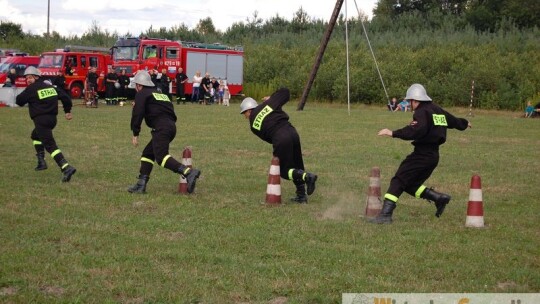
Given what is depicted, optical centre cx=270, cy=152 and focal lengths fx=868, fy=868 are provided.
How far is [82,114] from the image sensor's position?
97.6 ft

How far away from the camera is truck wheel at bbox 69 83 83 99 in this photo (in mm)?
39438

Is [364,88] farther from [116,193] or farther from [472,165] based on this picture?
[116,193]

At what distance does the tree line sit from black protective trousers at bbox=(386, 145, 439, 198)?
23205 millimetres

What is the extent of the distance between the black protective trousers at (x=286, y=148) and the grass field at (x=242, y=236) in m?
0.62

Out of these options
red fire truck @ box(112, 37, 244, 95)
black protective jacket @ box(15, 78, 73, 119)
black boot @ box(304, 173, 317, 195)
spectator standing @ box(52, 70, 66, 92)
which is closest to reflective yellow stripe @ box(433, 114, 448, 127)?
black boot @ box(304, 173, 317, 195)

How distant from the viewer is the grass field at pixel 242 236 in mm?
6855

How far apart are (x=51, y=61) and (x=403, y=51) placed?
20139 millimetres

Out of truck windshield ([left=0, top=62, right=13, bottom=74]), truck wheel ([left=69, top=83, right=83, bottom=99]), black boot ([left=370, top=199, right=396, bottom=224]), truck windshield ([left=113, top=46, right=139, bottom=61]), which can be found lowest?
truck wheel ([left=69, top=83, right=83, bottom=99])

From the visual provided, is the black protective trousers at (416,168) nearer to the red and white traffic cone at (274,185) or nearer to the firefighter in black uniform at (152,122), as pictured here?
the red and white traffic cone at (274,185)

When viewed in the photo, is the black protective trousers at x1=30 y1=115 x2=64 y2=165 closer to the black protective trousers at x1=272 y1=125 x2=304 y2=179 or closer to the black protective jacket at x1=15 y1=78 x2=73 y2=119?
the black protective jacket at x1=15 y1=78 x2=73 y2=119

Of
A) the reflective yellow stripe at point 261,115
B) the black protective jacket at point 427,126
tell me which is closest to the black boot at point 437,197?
the black protective jacket at point 427,126

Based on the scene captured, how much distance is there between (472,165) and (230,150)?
17.1 feet

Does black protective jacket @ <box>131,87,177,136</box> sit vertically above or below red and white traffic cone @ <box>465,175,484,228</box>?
above

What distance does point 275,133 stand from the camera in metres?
11.5
